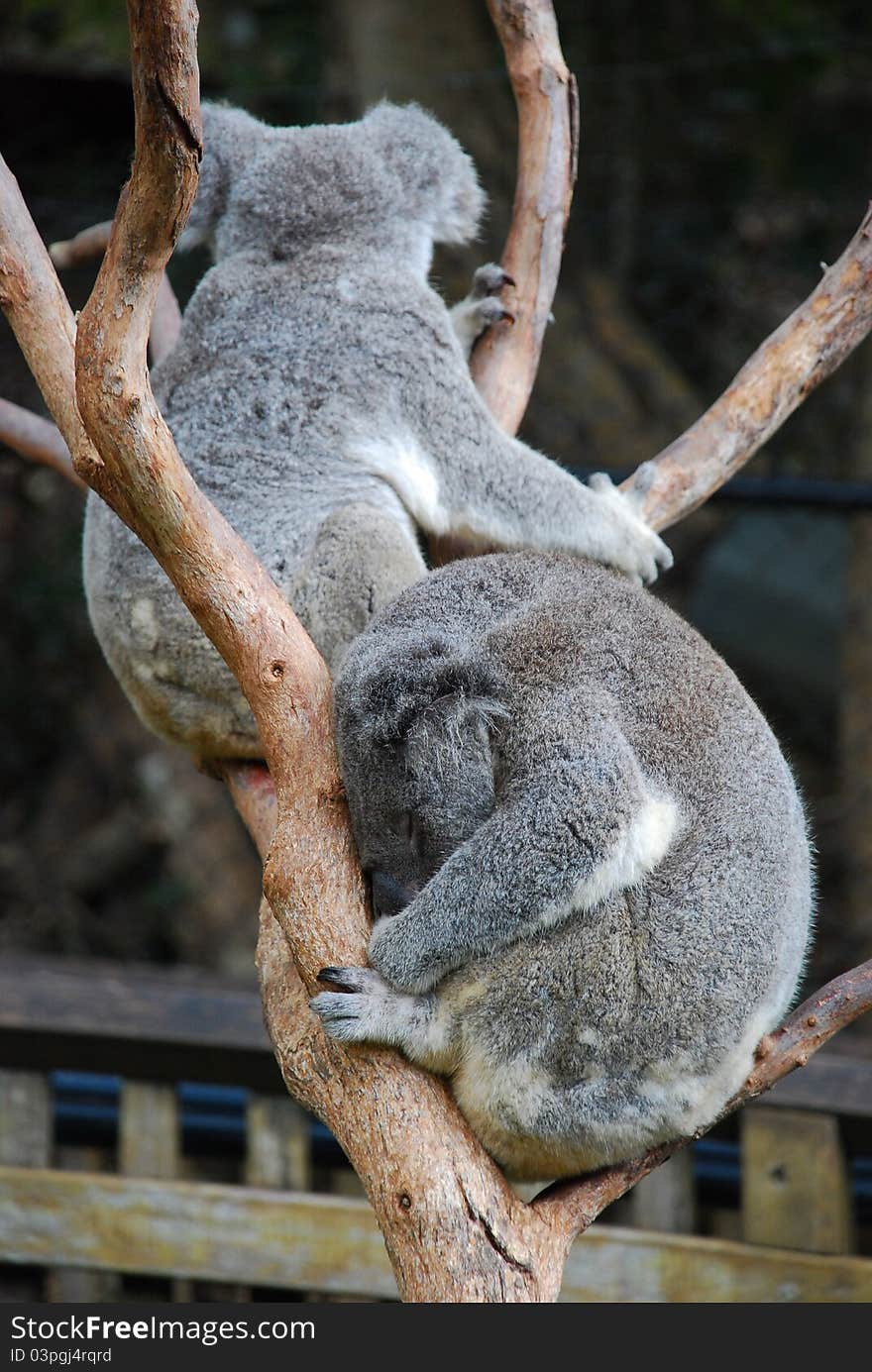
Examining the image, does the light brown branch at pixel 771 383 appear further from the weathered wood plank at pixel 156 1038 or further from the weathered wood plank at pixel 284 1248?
the weathered wood plank at pixel 284 1248

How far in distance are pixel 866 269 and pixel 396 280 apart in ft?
3.09

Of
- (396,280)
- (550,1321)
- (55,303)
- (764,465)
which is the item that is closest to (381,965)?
(550,1321)

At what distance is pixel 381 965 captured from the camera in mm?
1886

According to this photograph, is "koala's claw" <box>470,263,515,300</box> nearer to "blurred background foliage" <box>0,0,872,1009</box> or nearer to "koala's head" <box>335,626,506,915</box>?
"koala's head" <box>335,626,506,915</box>

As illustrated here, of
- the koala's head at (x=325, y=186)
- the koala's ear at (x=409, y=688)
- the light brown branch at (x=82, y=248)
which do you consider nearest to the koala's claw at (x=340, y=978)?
the koala's ear at (x=409, y=688)

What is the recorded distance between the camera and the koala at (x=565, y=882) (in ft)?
6.15

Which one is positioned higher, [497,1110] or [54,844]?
[54,844]

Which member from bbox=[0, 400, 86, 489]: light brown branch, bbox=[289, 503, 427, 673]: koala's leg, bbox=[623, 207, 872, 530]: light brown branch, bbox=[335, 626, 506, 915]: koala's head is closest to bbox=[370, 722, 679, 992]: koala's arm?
bbox=[335, 626, 506, 915]: koala's head

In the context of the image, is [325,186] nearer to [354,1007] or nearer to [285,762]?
[285,762]

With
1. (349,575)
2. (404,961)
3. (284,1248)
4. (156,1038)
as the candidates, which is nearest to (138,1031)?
(156,1038)

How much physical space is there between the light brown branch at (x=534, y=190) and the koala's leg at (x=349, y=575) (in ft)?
1.49

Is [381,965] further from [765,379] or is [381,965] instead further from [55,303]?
[765,379]

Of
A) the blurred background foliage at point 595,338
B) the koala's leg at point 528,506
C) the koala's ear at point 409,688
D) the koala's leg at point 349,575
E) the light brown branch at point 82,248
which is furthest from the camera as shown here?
the blurred background foliage at point 595,338

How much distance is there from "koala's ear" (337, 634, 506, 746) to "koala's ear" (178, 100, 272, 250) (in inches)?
57.5
